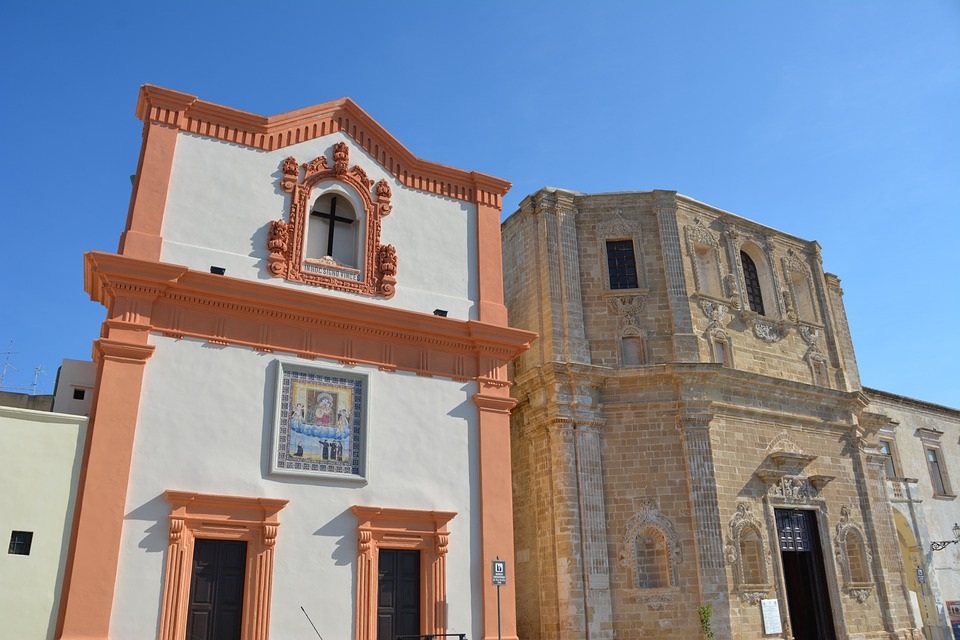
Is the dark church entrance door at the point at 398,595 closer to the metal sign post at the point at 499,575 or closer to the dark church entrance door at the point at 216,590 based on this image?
the metal sign post at the point at 499,575

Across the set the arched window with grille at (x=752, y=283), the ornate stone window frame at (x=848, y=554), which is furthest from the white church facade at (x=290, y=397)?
the ornate stone window frame at (x=848, y=554)

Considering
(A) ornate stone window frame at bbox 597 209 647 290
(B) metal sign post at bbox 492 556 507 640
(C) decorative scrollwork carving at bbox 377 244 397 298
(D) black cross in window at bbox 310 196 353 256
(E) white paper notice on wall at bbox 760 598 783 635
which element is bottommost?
(E) white paper notice on wall at bbox 760 598 783 635

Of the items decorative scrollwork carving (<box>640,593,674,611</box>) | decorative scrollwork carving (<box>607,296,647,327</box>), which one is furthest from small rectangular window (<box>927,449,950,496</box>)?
decorative scrollwork carving (<box>640,593,674,611</box>)

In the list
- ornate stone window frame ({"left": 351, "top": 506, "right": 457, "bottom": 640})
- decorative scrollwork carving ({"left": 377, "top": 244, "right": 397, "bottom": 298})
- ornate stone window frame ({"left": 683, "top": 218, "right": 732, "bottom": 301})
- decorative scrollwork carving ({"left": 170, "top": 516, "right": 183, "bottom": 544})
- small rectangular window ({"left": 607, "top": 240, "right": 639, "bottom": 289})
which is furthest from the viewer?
ornate stone window frame ({"left": 683, "top": 218, "right": 732, "bottom": 301})

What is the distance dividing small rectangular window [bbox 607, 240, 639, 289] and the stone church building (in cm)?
5

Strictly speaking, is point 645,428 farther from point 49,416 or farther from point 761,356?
point 49,416

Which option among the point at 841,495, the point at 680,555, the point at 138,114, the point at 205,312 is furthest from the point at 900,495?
the point at 138,114

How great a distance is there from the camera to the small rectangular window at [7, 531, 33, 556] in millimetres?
11129

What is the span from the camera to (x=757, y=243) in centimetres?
2452

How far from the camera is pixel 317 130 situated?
15852mm

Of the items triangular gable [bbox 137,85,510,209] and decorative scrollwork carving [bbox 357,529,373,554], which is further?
triangular gable [bbox 137,85,510,209]

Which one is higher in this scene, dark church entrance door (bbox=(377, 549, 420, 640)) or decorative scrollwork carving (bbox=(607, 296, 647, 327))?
decorative scrollwork carving (bbox=(607, 296, 647, 327))

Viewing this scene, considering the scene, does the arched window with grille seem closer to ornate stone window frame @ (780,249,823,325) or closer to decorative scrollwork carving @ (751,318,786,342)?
decorative scrollwork carving @ (751,318,786,342)

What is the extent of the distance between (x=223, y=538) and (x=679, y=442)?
12.0m
